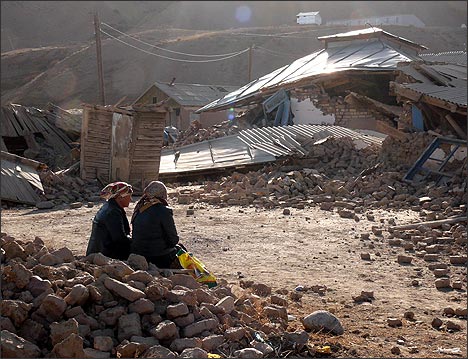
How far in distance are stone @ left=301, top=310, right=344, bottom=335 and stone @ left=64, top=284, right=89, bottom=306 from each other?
1779mm

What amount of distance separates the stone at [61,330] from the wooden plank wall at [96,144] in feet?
33.4

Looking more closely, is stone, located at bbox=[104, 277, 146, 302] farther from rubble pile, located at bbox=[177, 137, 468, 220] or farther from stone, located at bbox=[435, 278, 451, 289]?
rubble pile, located at bbox=[177, 137, 468, 220]

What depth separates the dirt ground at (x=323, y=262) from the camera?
498 cm

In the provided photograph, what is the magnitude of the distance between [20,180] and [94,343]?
30.6ft

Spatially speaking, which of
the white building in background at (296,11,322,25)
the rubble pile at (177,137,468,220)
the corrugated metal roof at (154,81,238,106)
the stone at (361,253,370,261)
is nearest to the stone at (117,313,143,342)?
the white building in background at (296,11,322,25)

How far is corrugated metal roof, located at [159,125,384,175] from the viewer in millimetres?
16266

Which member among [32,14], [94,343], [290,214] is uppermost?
[32,14]

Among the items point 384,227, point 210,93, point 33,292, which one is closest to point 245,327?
point 33,292

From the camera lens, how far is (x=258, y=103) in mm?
24250

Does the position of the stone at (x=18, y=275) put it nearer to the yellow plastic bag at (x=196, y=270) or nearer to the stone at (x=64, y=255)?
the stone at (x=64, y=255)

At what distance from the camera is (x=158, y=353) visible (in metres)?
3.86

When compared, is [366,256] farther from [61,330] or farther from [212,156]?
[212,156]

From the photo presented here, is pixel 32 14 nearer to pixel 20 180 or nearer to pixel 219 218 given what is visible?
pixel 219 218

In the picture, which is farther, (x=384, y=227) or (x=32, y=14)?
(x=384, y=227)
